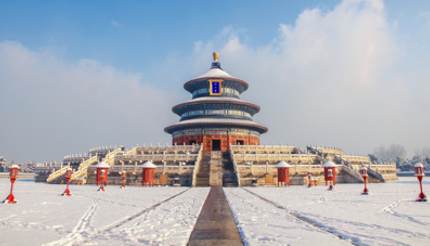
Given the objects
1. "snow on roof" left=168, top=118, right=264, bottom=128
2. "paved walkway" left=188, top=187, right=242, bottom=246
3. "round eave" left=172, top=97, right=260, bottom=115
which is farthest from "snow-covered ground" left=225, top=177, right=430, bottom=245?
"round eave" left=172, top=97, right=260, bottom=115

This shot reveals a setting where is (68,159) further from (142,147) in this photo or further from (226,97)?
(226,97)

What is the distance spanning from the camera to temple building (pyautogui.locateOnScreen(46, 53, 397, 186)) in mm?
29281

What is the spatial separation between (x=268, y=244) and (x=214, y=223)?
8.45 ft

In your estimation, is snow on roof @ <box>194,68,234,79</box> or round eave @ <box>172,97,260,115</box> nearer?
round eave @ <box>172,97,260,115</box>

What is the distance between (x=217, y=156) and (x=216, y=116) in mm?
15544

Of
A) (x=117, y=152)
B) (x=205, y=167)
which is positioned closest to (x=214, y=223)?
(x=205, y=167)

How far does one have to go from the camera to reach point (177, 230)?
7.15 metres

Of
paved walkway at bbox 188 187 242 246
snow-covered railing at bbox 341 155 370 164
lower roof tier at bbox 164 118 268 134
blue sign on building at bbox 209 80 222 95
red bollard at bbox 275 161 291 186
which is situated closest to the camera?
paved walkway at bbox 188 187 242 246

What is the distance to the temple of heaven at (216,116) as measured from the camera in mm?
47688

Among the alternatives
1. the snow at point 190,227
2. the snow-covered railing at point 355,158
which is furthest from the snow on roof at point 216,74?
the snow at point 190,227

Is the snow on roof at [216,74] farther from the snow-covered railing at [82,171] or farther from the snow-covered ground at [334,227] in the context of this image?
the snow-covered ground at [334,227]

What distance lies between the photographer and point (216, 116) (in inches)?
1970

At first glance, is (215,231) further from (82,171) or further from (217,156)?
(82,171)

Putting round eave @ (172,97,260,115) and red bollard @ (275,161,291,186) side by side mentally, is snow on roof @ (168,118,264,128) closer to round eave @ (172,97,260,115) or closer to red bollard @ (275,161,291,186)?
round eave @ (172,97,260,115)
